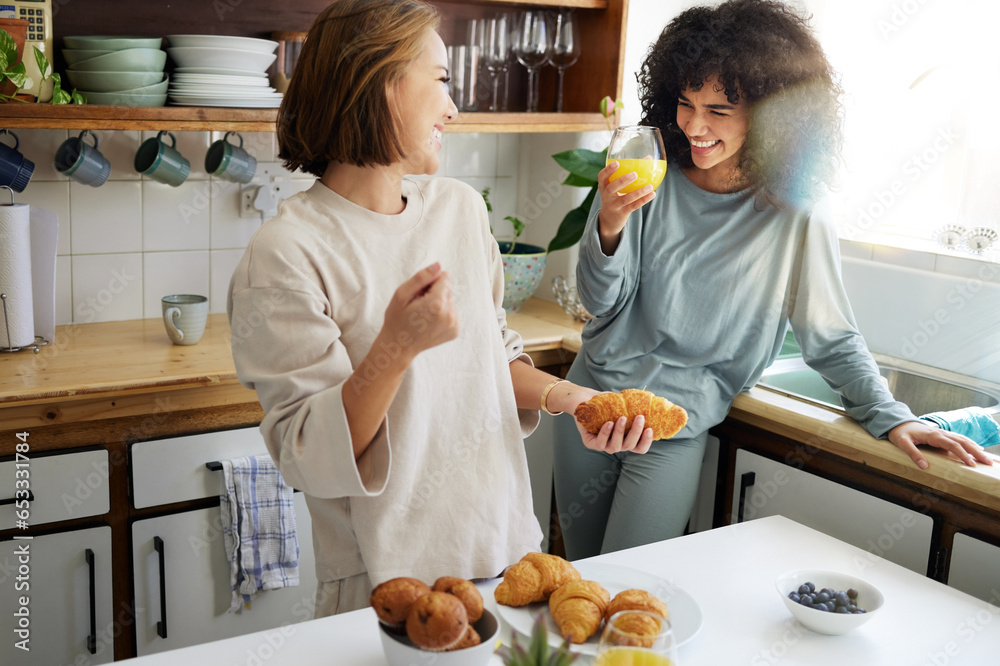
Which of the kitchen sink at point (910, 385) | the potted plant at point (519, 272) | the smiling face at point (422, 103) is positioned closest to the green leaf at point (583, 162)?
the potted plant at point (519, 272)

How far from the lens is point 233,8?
2.29m

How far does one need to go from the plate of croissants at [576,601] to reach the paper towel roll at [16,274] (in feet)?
4.84

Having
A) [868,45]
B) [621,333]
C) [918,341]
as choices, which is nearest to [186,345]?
[621,333]

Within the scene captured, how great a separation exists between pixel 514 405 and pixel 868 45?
1851mm

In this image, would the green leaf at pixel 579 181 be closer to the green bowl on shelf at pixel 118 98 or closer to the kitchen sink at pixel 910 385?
the kitchen sink at pixel 910 385

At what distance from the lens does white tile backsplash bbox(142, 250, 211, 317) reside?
2.43 m

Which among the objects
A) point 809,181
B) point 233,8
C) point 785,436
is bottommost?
point 785,436

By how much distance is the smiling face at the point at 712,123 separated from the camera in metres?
1.70

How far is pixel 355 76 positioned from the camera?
3.78ft

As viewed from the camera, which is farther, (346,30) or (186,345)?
(186,345)

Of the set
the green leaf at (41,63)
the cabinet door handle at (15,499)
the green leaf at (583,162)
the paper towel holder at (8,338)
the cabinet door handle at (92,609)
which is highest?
the green leaf at (41,63)

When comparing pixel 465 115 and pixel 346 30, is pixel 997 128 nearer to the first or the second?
pixel 465 115

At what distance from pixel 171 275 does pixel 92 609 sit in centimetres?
90

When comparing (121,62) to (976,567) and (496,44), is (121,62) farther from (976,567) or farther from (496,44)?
(976,567)
